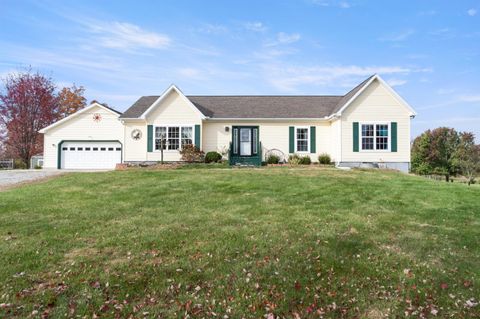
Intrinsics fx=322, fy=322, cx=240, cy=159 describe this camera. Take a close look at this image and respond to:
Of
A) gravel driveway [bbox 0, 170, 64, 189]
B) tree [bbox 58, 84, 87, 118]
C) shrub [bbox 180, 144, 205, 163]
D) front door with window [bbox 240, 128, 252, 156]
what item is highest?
tree [bbox 58, 84, 87, 118]

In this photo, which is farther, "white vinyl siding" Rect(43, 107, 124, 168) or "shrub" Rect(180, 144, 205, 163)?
"white vinyl siding" Rect(43, 107, 124, 168)

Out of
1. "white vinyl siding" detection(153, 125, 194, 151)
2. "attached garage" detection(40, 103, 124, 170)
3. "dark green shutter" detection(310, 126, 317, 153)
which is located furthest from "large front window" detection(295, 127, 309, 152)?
"attached garage" detection(40, 103, 124, 170)

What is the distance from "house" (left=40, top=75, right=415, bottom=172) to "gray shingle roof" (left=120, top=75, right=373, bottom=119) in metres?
0.07

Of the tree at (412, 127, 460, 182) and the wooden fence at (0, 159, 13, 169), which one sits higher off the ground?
the tree at (412, 127, 460, 182)

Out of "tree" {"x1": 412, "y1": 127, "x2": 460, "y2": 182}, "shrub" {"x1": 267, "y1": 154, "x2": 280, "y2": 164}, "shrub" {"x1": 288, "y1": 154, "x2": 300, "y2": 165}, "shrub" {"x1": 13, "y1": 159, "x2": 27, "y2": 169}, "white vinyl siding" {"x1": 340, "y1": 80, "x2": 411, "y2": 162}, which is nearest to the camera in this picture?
"white vinyl siding" {"x1": 340, "y1": 80, "x2": 411, "y2": 162}

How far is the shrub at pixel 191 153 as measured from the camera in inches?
772

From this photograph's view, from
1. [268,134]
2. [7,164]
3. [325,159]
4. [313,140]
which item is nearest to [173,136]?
[268,134]

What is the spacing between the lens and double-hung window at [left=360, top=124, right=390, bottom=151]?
63.6ft

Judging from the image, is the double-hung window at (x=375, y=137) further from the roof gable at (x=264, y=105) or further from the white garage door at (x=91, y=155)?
the white garage door at (x=91, y=155)

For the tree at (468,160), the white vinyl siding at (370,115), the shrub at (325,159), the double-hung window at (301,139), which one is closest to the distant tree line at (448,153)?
the tree at (468,160)

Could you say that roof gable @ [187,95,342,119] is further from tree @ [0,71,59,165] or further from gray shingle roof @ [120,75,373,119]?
tree @ [0,71,59,165]

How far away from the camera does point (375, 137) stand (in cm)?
1939

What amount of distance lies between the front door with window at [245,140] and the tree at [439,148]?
25493 millimetres

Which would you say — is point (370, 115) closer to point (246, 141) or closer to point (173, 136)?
point (246, 141)
